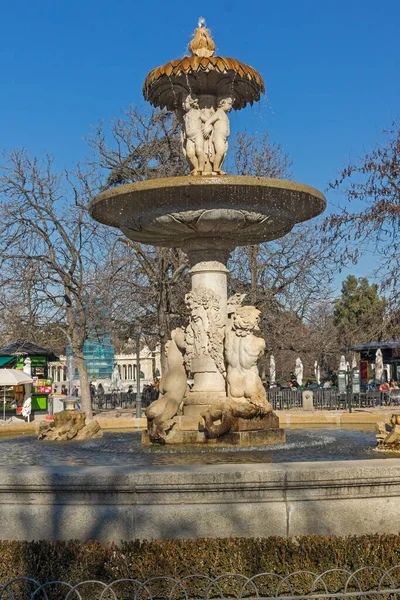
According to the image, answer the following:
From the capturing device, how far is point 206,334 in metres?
11.5

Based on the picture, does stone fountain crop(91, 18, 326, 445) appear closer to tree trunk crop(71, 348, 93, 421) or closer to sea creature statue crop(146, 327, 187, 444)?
sea creature statue crop(146, 327, 187, 444)

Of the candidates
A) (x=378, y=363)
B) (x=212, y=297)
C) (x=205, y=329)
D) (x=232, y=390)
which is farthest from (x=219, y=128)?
(x=378, y=363)

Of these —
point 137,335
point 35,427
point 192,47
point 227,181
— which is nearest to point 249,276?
point 137,335

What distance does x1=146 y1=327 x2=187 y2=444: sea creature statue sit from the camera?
1078 centimetres

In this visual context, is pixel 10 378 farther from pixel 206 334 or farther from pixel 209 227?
pixel 209 227

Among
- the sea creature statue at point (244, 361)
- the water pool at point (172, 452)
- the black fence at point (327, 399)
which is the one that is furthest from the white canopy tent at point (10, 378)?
the sea creature statue at point (244, 361)

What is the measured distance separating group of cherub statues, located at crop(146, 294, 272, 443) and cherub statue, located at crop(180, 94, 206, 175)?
2447 millimetres

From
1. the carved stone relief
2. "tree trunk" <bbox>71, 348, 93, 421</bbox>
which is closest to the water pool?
the carved stone relief

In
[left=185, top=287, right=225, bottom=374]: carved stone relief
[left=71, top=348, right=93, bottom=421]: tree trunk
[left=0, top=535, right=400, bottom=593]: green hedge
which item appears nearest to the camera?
[left=0, top=535, right=400, bottom=593]: green hedge

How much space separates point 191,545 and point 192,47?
934 cm

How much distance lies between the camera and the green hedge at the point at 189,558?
506cm

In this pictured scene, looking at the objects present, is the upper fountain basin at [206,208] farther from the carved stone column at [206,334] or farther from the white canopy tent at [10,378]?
the white canopy tent at [10,378]

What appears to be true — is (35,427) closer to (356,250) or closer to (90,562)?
(356,250)

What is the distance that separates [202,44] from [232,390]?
573 centimetres
